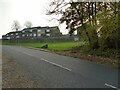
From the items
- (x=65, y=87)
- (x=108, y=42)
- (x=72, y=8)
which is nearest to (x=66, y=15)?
(x=72, y=8)

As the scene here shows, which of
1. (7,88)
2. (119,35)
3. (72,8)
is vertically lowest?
(7,88)

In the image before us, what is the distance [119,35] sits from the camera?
24469mm

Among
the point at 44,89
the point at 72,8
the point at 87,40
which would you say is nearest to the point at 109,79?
the point at 44,89

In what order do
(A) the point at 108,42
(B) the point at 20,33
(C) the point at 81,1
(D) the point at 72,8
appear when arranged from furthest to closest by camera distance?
(B) the point at 20,33 → (D) the point at 72,8 → (C) the point at 81,1 → (A) the point at 108,42

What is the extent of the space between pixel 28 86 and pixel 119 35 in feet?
49.2

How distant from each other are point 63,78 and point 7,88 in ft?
10.4

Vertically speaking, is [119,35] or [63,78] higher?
[119,35]

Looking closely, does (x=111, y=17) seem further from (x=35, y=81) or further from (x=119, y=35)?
(x=35, y=81)

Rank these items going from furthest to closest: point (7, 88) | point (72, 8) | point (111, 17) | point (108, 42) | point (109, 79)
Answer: point (72, 8) → point (108, 42) → point (111, 17) → point (109, 79) → point (7, 88)

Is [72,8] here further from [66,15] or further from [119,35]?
[119,35]

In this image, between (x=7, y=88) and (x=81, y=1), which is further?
(x=81, y=1)

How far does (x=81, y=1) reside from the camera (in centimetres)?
3241

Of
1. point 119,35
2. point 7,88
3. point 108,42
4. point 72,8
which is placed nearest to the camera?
point 7,88

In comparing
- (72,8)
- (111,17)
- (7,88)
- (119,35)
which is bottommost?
(7,88)
